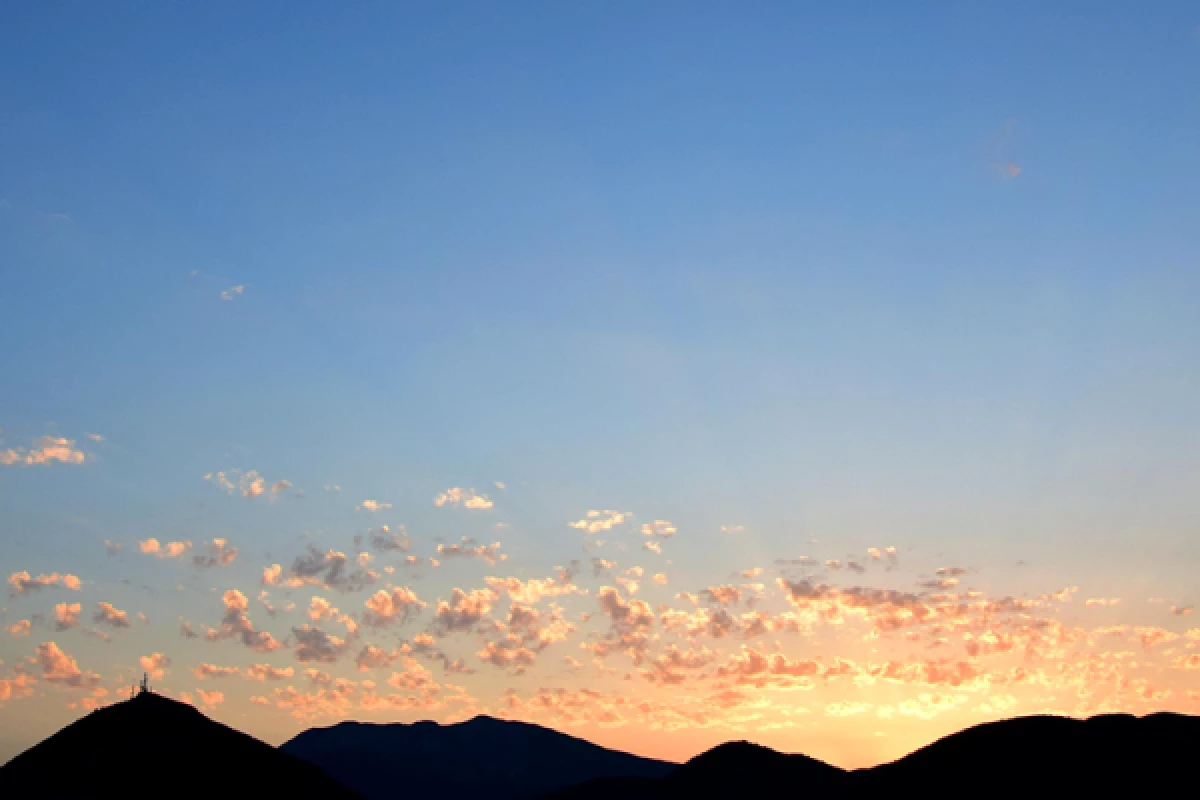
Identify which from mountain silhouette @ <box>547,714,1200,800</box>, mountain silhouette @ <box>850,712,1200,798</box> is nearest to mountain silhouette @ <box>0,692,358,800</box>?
mountain silhouette @ <box>547,714,1200,800</box>

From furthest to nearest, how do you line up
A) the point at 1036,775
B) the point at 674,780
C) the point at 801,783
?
the point at 674,780
the point at 801,783
the point at 1036,775

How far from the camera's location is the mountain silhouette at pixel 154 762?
10225 cm

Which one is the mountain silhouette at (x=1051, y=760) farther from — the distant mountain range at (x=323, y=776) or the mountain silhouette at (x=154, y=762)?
the mountain silhouette at (x=154, y=762)

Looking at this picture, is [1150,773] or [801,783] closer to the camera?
[1150,773]

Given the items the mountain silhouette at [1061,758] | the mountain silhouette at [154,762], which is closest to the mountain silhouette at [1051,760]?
the mountain silhouette at [1061,758]

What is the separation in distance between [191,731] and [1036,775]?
88328mm

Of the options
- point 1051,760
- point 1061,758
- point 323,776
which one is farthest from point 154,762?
point 1061,758

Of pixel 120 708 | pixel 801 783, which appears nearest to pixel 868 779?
pixel 801 783

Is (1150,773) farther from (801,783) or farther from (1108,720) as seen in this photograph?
(801,783)

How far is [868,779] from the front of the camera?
12762 centimetres

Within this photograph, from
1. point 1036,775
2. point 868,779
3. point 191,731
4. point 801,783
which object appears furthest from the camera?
point 801,783

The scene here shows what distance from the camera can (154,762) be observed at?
4186 inches

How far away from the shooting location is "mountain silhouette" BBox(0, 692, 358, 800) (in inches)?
4026

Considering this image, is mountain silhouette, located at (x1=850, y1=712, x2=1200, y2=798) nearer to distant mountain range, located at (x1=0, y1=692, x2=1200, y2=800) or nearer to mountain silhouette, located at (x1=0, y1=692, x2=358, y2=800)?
distant mountain range, located at (x1=0, y1=692, x2=1200, y2=800)
